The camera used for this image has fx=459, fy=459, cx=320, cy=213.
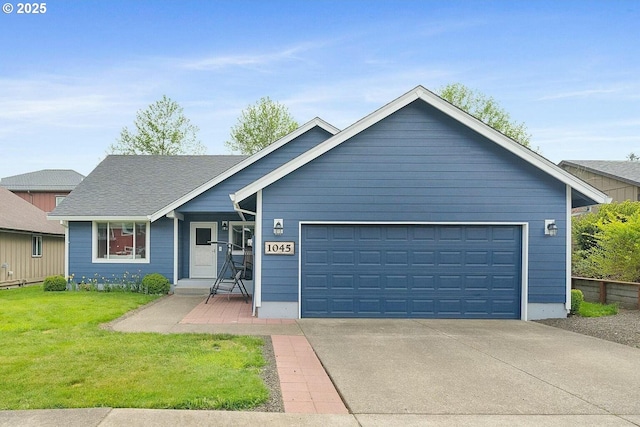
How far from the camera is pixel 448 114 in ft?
33.4

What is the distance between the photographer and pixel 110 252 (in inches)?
613

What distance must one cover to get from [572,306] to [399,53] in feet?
37.1

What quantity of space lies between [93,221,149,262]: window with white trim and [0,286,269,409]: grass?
241 inches

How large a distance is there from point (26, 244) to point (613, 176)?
29.1 m

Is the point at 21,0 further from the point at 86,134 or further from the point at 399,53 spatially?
the point at 86,134

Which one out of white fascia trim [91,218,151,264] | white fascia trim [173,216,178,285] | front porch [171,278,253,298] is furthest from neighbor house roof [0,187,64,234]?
front porch [171,278,253,298]

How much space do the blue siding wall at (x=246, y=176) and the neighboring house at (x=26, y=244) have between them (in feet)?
25.4

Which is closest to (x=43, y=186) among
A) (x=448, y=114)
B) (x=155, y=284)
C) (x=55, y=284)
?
(x=55, y=284)

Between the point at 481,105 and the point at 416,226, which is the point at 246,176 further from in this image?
the point at 481,105

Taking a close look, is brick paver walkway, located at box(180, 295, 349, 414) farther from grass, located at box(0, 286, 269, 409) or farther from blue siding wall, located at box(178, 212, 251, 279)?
blue siding wall, located at box(178, 212, 251, 279)

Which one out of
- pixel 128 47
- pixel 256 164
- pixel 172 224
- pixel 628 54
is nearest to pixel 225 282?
pixel 172 224

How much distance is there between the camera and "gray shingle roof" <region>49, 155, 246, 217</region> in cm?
1558

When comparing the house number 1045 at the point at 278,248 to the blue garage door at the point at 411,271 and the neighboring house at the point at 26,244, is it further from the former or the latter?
the neighboring house at the point at 26,244

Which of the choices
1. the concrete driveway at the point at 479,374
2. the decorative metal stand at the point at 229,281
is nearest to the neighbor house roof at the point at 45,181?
the decorative metal stand at the point at 229,281
